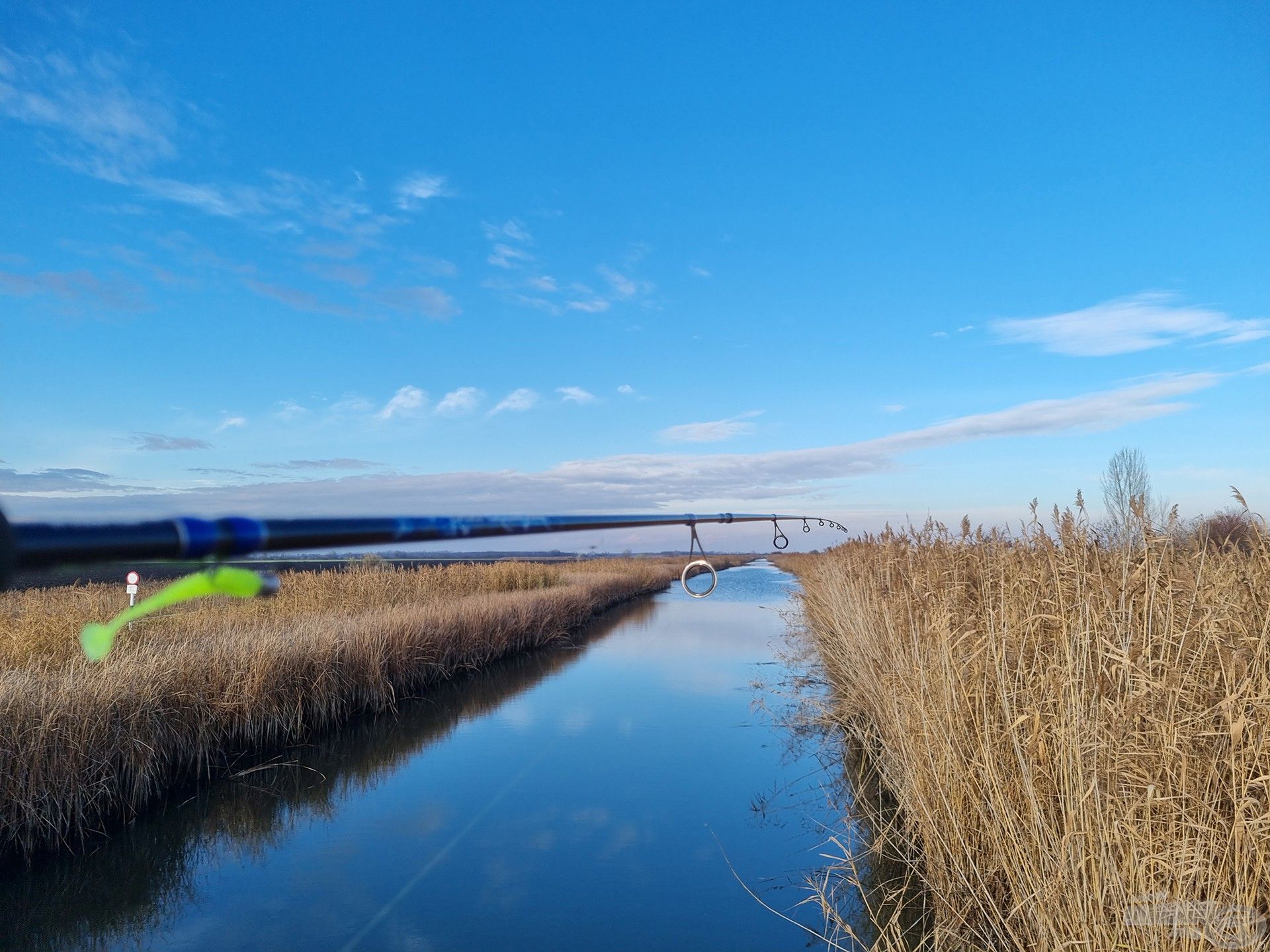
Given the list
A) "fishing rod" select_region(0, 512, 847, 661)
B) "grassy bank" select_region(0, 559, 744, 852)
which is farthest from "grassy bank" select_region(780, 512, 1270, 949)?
"grassy bank" select_region(0, 559, 744, 852)

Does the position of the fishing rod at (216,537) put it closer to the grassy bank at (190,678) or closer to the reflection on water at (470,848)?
the reflection on water at (470,848)

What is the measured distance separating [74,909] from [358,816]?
1.92 metres

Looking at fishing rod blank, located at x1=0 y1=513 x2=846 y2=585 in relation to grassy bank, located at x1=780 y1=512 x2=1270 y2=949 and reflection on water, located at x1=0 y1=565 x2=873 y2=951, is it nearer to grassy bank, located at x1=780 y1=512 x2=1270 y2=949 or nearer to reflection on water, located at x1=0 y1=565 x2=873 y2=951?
grassy bank, located at x1=780 y1=512 x2=1270 y2=949

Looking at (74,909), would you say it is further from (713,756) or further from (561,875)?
(713,756)

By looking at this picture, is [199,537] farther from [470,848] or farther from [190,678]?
[190,678]

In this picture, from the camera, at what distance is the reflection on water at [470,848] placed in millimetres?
4289

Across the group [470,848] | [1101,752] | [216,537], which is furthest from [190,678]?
[216,537]

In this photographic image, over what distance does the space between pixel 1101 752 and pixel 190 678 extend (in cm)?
683

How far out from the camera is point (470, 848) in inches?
213

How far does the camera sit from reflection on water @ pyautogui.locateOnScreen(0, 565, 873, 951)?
4289 millimetres

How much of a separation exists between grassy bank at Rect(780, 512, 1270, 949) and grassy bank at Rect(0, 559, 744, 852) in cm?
522

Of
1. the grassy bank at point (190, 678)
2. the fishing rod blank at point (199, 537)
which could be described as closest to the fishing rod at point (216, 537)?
the fishing rod blank at point (199, 537)

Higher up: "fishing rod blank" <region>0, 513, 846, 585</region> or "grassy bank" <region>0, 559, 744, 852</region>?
"fishing rod blank" <region>0, 513, 846, 585</region>

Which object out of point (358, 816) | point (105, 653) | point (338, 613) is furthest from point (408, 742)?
point (338, 613)
